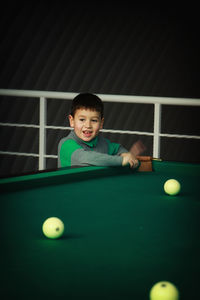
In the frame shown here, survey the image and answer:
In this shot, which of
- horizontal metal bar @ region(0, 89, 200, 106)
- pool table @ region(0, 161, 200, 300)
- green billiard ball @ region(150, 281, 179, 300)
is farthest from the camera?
horizontal metal bar @ region(0, 89, 200, 106)

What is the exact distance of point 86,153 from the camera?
256 cm

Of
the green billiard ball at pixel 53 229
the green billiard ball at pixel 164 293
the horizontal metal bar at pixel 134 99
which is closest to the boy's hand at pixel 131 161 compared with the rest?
the horizontal metal bar at pixel 134 99

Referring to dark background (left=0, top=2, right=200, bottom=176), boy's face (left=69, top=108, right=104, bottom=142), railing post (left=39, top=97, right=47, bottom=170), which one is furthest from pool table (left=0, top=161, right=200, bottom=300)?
dark background (left=0, top=2, right=200, bottom=176)

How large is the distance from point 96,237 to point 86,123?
5.02 feet

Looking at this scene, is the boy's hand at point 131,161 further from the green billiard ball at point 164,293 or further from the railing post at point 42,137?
the green billiard ball at point 164,293

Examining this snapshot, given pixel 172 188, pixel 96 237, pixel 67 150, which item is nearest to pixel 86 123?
pixel 67 150

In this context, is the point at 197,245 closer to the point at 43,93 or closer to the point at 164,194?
the point at 164,194

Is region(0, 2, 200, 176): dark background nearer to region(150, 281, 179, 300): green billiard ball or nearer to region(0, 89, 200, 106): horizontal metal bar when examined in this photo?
region(0, 89, 200, 106): horizontal metal bar

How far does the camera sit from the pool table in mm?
951

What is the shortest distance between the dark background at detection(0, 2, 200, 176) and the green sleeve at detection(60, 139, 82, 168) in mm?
5000

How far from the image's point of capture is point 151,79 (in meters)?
7.69

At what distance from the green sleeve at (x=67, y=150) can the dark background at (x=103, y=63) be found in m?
5.00

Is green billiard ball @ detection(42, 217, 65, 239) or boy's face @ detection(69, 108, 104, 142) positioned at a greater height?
boy's face @ detection(69, 108, 104, 142)

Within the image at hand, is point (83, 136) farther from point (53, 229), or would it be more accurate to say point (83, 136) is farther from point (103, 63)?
point (103, 63)
